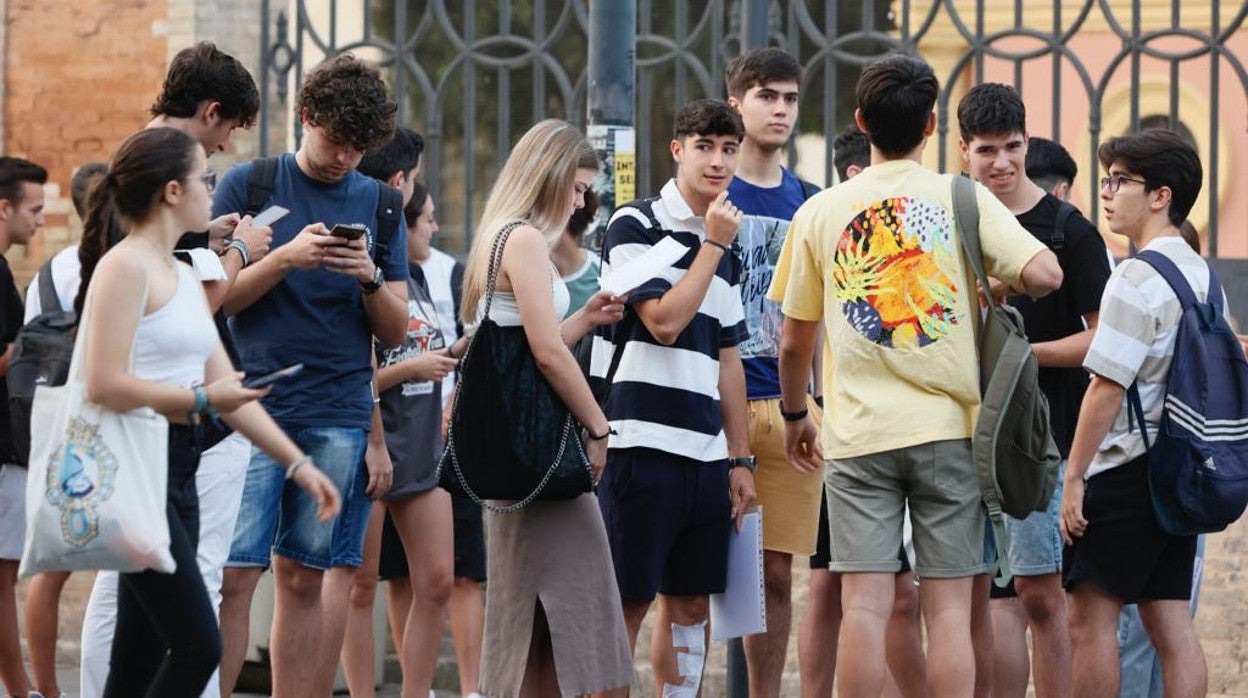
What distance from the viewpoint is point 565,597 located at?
20.4 ft

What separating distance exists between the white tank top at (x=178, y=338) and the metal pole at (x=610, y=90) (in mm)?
2196

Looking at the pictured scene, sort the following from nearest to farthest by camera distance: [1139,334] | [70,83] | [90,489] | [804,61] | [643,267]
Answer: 1. [90,489]
2. [1139,334]
3. [643,267]
4. [70,83]
5. [804,61]

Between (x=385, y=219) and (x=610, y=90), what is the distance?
1.08 meters

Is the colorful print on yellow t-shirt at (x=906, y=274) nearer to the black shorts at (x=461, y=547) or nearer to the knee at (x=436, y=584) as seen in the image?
the knee at (x=436, y=584)

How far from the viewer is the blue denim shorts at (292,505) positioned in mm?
6414

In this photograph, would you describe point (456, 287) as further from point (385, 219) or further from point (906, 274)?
point (906, 274)

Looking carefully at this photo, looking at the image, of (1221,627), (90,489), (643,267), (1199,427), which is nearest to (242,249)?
(643,267)

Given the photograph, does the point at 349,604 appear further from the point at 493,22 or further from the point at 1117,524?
the point at 493,22

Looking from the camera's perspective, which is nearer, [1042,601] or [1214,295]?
[1214,295]

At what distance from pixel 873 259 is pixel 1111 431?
1.01 meters

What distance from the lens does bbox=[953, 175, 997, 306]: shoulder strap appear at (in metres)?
5.93

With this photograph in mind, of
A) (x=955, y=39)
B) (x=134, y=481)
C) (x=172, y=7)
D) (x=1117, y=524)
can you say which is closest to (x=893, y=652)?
(x=1117, y=524)

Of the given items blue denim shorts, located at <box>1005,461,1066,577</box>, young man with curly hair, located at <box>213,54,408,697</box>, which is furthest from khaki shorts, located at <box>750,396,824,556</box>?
young man with curly hair, located at <box>213,54,408,697</box>

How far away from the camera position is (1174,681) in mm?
6406
